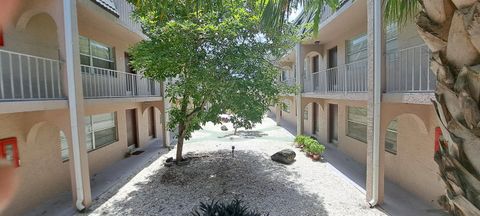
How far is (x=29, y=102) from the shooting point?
5352mm

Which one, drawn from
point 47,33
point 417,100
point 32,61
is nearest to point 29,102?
point 32,61

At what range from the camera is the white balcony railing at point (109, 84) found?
8.93m

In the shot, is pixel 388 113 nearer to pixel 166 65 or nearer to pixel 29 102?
pixel 166 65

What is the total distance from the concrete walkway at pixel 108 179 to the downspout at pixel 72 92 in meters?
0.84

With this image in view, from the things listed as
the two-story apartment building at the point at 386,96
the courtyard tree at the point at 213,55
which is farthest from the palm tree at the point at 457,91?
the courtyard tree at the point at 213,55

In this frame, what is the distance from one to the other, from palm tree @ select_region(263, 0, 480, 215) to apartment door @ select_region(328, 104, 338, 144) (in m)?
12.5

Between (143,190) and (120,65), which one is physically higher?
(120,65)

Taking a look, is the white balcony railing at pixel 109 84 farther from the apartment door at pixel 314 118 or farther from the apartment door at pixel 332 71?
the apartment door at pixel 314 118

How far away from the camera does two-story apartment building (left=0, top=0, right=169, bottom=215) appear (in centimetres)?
607

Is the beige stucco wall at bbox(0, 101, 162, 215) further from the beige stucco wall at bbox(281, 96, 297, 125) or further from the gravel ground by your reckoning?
the beige stucco wall at bbox(281, 96, 297, 125)

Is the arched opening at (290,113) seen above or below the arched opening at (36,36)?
below

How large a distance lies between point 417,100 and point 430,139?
2.02 m

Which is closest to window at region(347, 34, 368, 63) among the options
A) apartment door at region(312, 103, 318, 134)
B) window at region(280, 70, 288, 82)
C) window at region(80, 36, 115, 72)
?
apartment door at region(312, 103, 318, 134)

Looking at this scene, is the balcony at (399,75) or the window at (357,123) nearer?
the balcony at (399,75)
